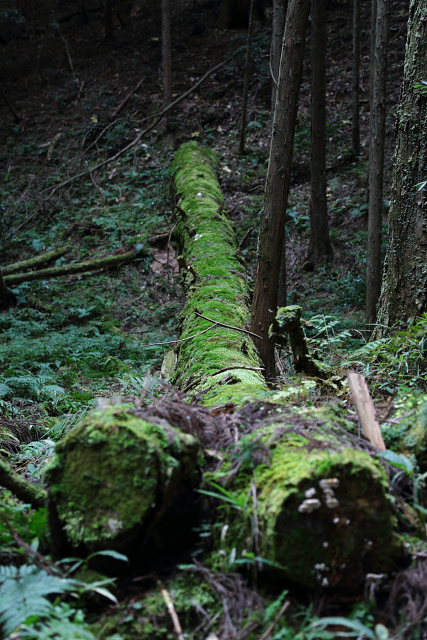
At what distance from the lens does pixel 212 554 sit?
5.38 feet

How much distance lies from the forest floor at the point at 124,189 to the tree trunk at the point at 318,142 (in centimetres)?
39

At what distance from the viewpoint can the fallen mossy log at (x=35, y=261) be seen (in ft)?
32.5

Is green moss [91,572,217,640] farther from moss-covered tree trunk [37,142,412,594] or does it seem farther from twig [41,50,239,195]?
twig [41,50,239,195]

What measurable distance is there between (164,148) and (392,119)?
20.6 ft

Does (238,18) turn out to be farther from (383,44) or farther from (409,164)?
(409,164)

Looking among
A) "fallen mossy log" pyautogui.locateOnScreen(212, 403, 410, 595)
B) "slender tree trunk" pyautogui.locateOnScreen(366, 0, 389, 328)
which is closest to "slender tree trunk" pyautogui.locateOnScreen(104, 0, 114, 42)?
"slender tree trunk" pyautogui.locateOnScreen(366, 0, 389, 328)

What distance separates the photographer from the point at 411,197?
349 cm

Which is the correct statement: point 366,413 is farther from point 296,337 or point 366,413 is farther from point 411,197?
point 411,197

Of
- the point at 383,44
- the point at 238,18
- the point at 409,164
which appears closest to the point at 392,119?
Answer: the point at 383,44

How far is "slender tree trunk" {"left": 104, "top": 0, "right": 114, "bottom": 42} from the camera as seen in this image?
680 inches

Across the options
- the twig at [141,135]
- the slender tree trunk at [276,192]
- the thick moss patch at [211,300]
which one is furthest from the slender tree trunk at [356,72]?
the slender tree trunk at [276,192]

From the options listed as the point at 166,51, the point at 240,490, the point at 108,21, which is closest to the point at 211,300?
the point at 240,490

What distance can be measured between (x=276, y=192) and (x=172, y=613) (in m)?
3.87

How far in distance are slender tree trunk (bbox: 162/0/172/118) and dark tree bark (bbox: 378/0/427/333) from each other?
11.6m
